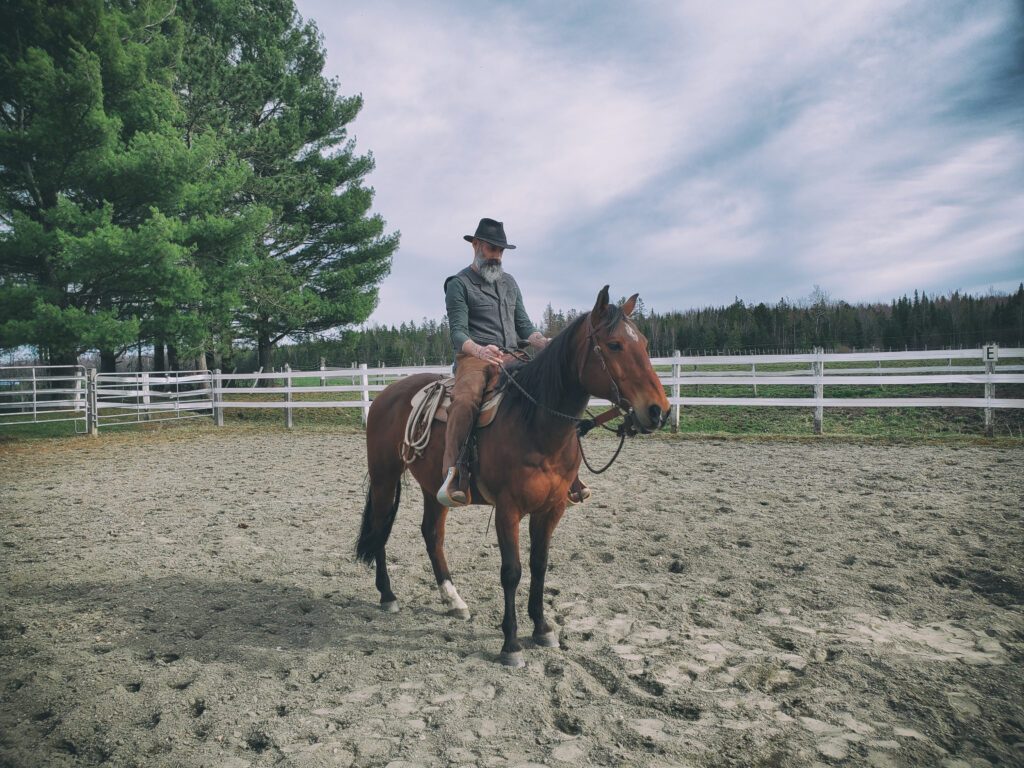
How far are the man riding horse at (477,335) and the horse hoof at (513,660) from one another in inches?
35.3

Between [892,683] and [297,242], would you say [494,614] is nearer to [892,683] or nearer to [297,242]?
[892,683]

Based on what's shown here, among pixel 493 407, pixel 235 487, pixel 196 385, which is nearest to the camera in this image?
pixel 493 407

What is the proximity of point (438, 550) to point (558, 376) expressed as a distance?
1770mm

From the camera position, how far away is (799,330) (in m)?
67.6

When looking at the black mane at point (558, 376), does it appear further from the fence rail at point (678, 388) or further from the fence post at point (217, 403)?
the fence post at point (217, 403)

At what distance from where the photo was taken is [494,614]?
3852 millimetres

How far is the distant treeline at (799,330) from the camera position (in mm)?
51531

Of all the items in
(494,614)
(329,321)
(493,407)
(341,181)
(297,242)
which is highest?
(341,181)

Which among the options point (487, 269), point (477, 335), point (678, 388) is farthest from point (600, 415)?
point (678, 388)

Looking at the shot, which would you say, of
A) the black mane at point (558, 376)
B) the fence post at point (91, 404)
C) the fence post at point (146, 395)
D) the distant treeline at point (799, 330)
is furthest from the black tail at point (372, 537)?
the distant treeline at point (799, 330)

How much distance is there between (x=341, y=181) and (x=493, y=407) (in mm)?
22391

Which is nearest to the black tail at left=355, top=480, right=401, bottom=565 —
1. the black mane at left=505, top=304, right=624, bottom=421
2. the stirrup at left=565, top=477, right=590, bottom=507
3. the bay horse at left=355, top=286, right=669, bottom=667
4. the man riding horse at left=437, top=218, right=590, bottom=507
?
the man riding horse at left=437, top=218, right=590, bottom=507

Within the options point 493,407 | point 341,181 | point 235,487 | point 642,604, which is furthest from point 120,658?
point 341,181

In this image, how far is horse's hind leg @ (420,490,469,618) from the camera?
393 centimetres
